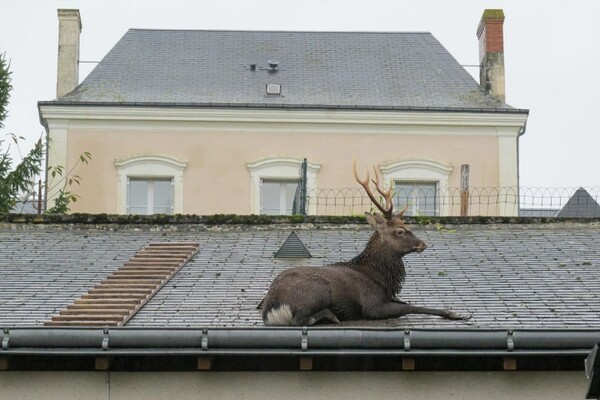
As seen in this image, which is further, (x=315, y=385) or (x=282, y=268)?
(x=282, y=268)

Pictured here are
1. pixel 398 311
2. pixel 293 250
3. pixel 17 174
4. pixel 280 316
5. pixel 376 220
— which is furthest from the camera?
pixel 17 174

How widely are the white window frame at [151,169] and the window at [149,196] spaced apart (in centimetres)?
12

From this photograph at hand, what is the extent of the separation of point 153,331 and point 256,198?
65.8ft

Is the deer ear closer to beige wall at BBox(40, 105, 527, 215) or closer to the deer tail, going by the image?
the deer tail

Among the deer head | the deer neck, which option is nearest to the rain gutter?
the deer neck

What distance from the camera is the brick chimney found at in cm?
3500

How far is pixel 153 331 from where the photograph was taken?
12.4 m

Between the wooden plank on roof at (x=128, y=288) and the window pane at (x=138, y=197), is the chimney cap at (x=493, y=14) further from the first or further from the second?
the wooden plank on roof at (x=128, y=288)

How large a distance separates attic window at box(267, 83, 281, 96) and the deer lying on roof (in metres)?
19.6

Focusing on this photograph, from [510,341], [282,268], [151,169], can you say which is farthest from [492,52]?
[510,341]

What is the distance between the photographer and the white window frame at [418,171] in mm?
32594

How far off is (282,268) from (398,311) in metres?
2.72

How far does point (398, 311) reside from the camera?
13578 mm

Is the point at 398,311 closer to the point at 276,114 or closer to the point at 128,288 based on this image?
the point at 128,288
